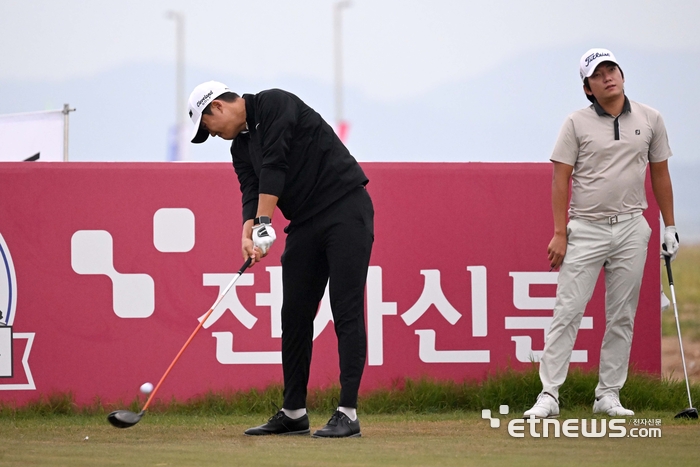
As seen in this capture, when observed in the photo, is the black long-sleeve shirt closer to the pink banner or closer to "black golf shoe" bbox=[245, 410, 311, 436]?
"black golf shoe" bbox=[245, 410, 311, 436]

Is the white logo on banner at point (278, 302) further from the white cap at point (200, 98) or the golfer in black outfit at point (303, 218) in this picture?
the white cap at point (200, 98)

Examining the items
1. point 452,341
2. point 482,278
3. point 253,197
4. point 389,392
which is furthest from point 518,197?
point 253,197

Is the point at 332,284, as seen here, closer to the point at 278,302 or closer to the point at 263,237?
the point at 263,237

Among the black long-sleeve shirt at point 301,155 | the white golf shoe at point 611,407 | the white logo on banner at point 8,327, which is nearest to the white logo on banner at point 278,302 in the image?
the white logo on banner at point 8,327

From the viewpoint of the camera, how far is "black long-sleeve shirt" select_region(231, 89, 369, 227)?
4.62 m

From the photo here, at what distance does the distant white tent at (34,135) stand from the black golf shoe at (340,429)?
137 inches

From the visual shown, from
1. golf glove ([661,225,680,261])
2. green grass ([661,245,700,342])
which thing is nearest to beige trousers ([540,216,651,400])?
golf glove ([661,225,680,261])

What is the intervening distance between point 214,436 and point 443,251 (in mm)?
1873

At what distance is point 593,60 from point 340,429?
2.18 m

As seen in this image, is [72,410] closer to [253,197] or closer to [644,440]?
[253,197]

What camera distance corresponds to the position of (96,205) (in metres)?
5.83

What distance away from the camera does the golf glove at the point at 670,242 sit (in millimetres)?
5480

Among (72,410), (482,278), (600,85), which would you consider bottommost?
(72,410)


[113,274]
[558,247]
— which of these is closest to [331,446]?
[558,247]
